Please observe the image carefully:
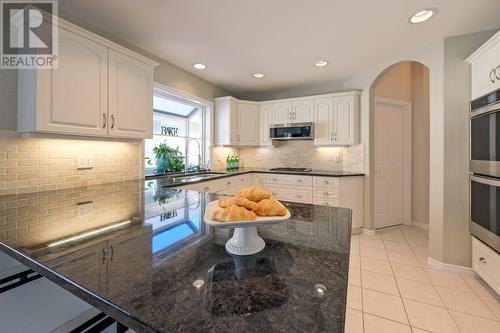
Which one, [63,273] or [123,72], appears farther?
[123,72]

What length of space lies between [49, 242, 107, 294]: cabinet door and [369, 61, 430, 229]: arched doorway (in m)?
3.68

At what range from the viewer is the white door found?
3.54 meters

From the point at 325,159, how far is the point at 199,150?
2.17m

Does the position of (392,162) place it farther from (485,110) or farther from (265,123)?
(265,123)

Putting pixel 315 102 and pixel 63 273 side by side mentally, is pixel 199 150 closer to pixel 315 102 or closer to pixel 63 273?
pixel 315 102

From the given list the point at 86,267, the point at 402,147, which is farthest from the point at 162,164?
the point at 402,147

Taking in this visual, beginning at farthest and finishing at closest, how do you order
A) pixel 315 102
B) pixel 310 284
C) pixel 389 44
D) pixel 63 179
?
pixel 315 102, pixel 389 44, pixel 63 179, pixel 310 284

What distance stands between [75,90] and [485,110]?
321cm

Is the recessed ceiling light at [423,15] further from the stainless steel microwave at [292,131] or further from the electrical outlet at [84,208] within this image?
the electrical outlet at [84,208]

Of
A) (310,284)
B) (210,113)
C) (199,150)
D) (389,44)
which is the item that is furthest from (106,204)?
(389,44)

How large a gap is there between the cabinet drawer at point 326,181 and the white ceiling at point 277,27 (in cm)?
157

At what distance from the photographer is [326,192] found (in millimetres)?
3170

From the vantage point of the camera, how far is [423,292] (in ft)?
6.26

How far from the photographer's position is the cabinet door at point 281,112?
3795mm
